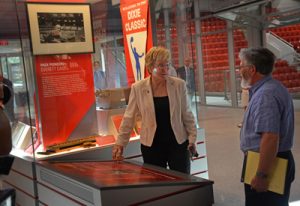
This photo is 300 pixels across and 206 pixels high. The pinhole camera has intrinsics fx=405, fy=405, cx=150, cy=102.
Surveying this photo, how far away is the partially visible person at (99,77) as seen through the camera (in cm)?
387

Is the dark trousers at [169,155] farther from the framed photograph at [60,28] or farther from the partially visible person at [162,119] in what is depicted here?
the framed photograph at [60,28]

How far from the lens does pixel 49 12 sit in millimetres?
3475


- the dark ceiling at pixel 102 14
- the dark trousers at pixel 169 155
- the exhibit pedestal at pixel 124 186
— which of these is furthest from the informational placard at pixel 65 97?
the dark trousers at pixel 169 155

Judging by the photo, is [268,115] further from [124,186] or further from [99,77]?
[99,77]

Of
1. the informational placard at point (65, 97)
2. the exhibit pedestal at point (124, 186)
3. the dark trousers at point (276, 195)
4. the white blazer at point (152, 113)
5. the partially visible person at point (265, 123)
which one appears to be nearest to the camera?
the partially visible person at point (265, 123)

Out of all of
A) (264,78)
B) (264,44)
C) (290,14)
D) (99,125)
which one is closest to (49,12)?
(99,125)

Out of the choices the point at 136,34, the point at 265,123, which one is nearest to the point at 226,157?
the point at 136,34

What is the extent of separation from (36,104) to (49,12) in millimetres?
796

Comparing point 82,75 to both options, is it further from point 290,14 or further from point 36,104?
point 290,14

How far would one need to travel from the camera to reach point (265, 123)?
6.65 feet

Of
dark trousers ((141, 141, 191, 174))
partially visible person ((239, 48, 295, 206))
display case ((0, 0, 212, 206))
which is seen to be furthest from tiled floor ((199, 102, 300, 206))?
partially visible person ((239, 48, 295, 206))

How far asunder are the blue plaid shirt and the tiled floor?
1841 millimetres

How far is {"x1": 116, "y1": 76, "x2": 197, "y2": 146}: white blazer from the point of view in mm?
2969

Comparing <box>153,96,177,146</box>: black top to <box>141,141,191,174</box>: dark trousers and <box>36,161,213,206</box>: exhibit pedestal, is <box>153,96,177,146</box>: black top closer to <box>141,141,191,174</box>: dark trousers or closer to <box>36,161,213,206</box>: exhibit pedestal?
<box>141,141,191,174</box>: dark trousers
